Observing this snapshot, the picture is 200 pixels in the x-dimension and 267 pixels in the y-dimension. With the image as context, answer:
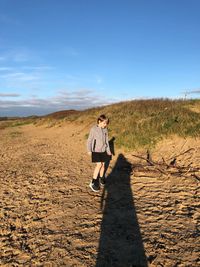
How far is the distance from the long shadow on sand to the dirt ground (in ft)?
0.05

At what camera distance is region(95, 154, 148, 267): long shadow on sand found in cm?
454

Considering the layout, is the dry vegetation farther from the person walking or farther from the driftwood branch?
the person walking

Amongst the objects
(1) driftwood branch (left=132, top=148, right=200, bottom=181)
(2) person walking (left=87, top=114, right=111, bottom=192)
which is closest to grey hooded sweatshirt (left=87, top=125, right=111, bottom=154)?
(2) person walking (left=87, top=114, right=111, bottom=192)

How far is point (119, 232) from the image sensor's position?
5453mm

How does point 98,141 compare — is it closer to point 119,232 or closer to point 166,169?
point 119,232

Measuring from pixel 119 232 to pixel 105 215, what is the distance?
0.88 metres

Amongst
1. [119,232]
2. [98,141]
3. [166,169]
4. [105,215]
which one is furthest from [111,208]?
[166,169]

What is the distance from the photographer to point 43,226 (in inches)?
232

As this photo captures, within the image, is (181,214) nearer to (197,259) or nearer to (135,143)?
(197,259)

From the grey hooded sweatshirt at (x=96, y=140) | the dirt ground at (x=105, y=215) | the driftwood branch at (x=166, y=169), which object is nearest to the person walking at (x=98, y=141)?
the grey hooded sweatshirt at (x=96, y=140)

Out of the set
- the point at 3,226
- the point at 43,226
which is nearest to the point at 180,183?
the point at 43,226

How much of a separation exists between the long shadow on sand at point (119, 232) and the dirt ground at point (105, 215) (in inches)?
0.6

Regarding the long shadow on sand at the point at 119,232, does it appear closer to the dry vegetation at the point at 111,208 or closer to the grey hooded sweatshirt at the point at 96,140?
the dry vegetation at the point at 111,208

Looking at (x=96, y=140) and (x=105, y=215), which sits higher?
(x=96, y=140)
